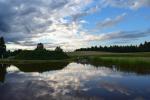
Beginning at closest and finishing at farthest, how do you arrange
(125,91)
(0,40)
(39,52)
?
(125,91) < (39,52) < (0,40)

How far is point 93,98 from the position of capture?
63.2 ft

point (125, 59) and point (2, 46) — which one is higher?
point (2, 46)

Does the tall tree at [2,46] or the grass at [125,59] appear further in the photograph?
the tall tree at [2,46]

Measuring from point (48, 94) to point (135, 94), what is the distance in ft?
22.1

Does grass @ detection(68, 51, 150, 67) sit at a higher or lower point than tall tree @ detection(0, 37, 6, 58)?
lower

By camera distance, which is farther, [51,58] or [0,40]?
[0,40]

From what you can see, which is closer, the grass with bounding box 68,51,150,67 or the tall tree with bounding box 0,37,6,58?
the grass with bounding box 68,51,150,67

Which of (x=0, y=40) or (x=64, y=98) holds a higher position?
(x=0, y=40)

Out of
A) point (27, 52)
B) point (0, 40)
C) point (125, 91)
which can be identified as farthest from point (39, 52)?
point (125, 91)

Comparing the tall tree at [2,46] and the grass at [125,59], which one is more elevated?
the tall tree at [2,46]

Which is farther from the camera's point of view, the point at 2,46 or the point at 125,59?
the point at 2,46

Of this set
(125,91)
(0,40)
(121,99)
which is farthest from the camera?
(0,40)

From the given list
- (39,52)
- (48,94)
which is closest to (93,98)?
(48,94)

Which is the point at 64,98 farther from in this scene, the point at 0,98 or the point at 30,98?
the point at 0,98
